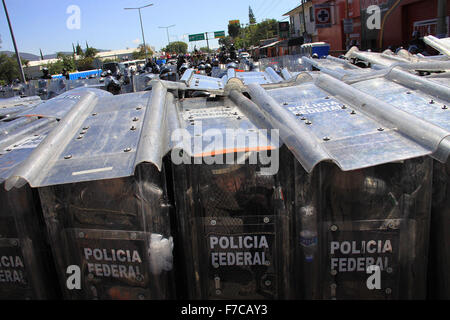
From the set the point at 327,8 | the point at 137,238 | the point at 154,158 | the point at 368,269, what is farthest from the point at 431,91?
the point at 327,8

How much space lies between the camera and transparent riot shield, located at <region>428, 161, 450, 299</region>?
76.4 inches

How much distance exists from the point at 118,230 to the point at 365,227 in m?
1.31

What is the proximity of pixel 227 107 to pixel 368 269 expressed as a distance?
1464mm

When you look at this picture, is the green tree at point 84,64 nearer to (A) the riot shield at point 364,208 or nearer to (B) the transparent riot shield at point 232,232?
(B) the transparent riot shield at point 232,232

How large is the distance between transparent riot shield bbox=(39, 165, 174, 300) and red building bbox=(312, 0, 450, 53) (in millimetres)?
18294

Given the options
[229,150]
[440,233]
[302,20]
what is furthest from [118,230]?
[302,20]

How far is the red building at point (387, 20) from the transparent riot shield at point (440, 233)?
17.5 m

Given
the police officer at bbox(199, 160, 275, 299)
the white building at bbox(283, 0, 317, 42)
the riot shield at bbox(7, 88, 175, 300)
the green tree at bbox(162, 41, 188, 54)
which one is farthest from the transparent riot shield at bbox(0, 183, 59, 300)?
the green tree at bbox(162, 41, 188, 54)

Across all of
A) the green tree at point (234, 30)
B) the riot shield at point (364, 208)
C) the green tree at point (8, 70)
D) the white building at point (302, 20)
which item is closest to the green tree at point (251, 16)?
the green tree at point (234, 30)

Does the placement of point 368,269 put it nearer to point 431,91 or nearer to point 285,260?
point 285,260

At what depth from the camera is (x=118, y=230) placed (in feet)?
6.53

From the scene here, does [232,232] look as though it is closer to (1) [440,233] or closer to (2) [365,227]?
(2) [365,227]

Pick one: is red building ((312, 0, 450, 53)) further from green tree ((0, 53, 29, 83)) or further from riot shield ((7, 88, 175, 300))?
green tree ((0, 53, 29, 83))

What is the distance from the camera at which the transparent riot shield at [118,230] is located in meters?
1.95
